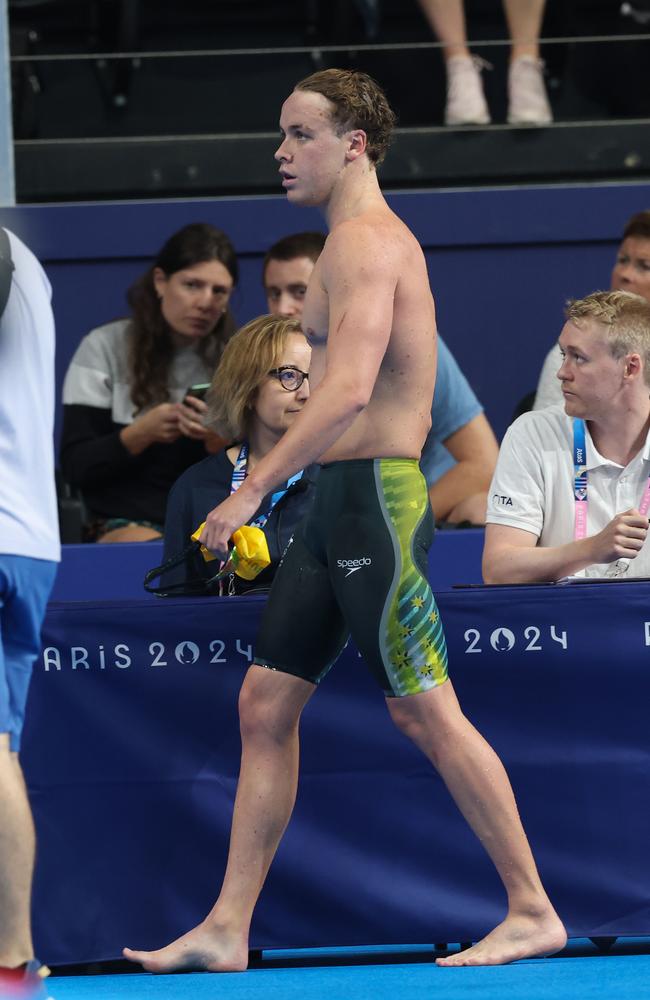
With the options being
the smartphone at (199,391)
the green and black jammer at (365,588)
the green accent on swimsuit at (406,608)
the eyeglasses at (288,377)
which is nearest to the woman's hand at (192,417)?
the smartphone at (199,391)

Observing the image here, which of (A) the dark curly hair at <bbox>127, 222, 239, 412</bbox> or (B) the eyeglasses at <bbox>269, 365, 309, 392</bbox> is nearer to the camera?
(B) the eyeglasses at <bbox>269, 365, 309, 392</bbox>

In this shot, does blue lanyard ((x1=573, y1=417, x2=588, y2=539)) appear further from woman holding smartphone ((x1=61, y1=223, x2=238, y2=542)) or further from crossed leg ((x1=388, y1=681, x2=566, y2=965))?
woman holding smartphone ((x1=61, y1=223, x2=238, y2=542))

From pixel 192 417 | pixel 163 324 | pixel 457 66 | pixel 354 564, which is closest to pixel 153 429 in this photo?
pixel 192 417

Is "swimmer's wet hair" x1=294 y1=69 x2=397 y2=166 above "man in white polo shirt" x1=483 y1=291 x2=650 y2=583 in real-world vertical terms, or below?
above

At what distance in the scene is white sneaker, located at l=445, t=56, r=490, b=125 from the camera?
6547 millimetres

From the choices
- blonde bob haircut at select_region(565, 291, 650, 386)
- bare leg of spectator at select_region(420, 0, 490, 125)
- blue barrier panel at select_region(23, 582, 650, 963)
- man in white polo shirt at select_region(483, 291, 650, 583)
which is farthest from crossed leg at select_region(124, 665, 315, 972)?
bare leg of spectator at select_region(420, 0, 490, 125)

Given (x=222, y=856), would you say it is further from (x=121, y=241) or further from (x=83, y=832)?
(x=121, y=241)

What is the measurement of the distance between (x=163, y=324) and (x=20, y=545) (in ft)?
9.02

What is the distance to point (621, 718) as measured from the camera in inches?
134

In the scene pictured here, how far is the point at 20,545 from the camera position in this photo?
2.66 metres

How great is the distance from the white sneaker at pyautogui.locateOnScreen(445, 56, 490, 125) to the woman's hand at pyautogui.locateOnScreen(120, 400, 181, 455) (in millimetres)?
2290

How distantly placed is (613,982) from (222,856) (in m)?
0.86

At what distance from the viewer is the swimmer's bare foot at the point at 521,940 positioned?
10.2 feet

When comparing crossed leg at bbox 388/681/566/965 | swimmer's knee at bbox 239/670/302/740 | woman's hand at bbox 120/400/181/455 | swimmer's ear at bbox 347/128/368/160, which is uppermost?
swimmer's ear at bbox 347/128/368/160
